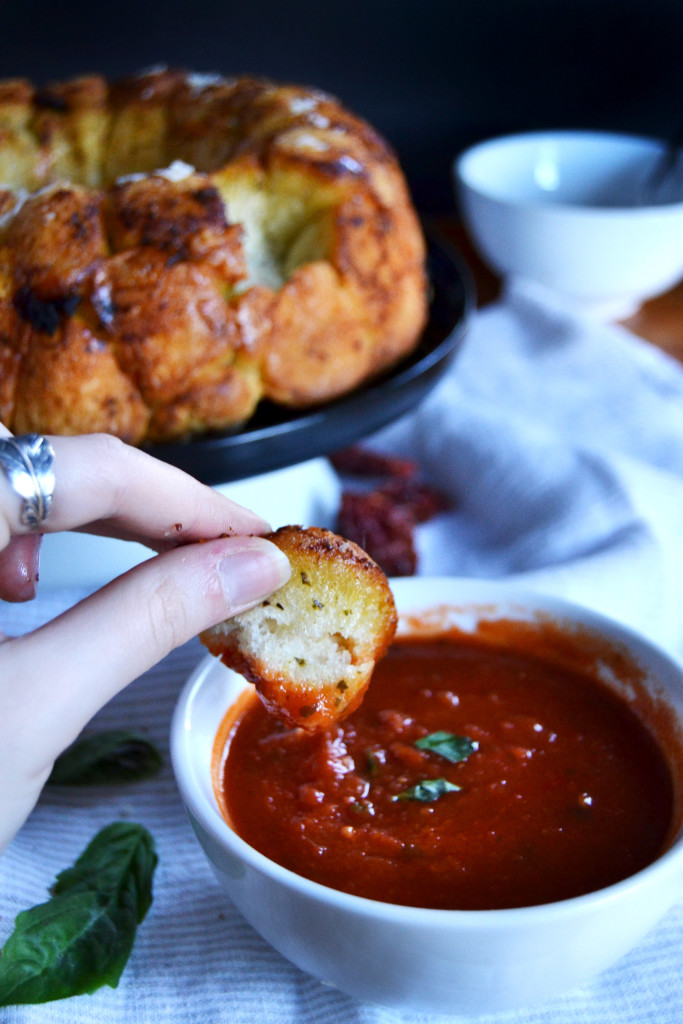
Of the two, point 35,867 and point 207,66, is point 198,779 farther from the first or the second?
point 207,66

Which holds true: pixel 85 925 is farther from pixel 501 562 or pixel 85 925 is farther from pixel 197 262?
pixel 501 562

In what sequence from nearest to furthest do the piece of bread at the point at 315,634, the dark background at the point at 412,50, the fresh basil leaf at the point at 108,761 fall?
the piece of bread at the point at 315,634 → the fresh basil leaf at the point at 108,761 → the dark background at the point at 412,50

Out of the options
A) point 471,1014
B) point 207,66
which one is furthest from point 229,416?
point 207,66

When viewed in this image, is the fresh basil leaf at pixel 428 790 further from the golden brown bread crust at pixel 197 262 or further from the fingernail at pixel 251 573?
the golden brown bread crust at pixel 197 262

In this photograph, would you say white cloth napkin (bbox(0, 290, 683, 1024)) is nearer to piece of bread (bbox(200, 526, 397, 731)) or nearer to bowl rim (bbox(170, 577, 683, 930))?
bowl rim (bbox(170, 577, 683, 930))

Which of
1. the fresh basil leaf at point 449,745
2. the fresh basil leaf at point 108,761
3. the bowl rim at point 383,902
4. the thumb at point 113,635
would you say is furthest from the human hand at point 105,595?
the fresh basil leaf at point 108,761
